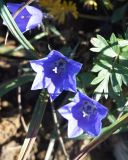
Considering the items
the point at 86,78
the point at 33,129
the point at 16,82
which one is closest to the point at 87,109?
the point at 86,78

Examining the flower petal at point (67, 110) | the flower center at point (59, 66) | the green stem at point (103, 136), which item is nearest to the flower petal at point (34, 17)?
the flower center at point (59, 66)

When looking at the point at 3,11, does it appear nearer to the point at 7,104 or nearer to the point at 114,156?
the point at 7,104

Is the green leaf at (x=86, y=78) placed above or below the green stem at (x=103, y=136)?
above

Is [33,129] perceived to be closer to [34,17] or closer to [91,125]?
[91,125]

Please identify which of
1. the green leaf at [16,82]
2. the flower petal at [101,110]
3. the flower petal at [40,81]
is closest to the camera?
the flower petal at [101,110]

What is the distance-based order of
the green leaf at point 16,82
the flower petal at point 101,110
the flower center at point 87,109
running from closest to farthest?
1. the flower petal at point 101,110
2. the flower center at point 87,109
3. the green leaf at point 16,82

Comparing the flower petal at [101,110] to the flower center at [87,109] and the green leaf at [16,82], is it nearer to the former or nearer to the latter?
the flower center at [87,109]

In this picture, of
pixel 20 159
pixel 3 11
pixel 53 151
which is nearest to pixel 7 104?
pixel 53 151
